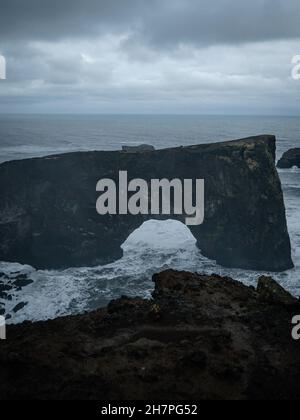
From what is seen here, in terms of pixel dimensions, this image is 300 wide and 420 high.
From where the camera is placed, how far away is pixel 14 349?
14.7 metres

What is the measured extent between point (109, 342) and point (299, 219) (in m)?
51.5

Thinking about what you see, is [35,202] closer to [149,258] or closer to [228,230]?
[149,258]

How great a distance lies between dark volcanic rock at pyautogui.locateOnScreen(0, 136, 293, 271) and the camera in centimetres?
4681
